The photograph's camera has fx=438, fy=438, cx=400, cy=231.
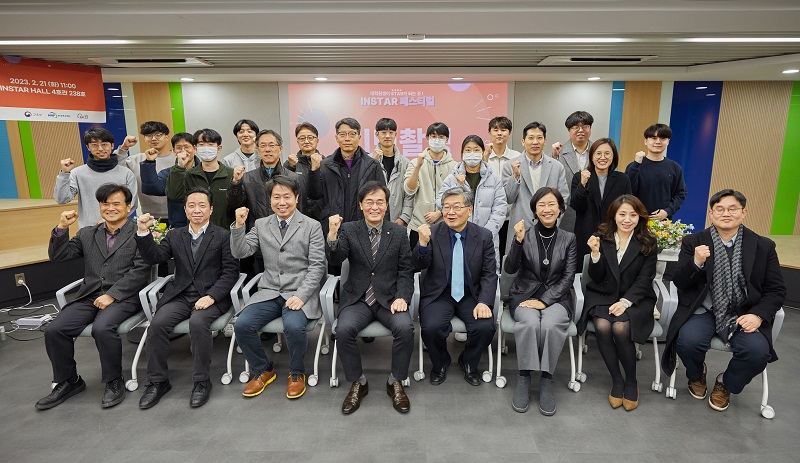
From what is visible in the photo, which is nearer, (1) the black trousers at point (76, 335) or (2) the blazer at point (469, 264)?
(1) the black trousers at point (76, 335)

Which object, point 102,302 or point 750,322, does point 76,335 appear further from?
point 750,322

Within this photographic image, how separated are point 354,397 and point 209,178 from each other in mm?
2154

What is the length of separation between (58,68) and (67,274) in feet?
8.47

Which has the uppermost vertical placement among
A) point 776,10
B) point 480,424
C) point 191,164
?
point 776,10

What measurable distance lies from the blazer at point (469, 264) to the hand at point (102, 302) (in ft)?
7.07

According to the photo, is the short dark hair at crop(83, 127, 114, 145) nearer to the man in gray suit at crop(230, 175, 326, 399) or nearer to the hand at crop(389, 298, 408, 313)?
the man in gray suit at crop(230, 175, 326, 399)

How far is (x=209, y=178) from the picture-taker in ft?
12.0

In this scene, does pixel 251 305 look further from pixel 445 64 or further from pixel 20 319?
pixel 445 64

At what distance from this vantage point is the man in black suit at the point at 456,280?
120 inches

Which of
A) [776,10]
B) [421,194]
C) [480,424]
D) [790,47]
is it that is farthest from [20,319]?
[790,47]

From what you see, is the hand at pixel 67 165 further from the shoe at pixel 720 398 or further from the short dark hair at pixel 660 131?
the shoe at pixel 720 398

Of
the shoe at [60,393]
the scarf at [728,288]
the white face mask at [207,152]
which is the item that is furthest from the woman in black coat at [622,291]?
the shoe at [60,393]

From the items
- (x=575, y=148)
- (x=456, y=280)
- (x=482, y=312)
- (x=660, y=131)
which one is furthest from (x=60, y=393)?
(x=660, y=131)

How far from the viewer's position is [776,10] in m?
3.46
